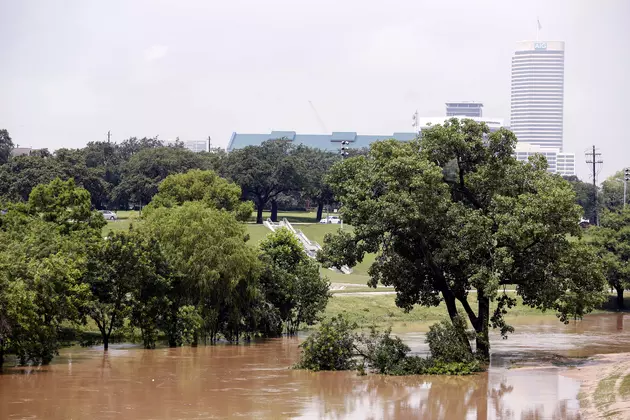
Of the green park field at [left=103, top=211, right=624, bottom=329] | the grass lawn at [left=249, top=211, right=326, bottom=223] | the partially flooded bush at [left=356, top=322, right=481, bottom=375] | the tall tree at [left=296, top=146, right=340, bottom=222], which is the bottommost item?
the partially flooded bush at [left=356, top=322, right=481, bottom=375]

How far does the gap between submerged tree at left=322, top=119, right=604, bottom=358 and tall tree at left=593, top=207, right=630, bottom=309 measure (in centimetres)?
2525

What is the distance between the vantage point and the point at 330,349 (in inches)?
1373

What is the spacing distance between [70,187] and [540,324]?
2933 cm

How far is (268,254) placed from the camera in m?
49.2

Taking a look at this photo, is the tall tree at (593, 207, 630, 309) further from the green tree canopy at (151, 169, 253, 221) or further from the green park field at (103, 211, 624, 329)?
the green tree canopy at (151, 169, 253, 221)

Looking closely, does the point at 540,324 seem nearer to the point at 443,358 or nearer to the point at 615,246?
the point at 615,246

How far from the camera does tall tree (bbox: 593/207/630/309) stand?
60162mm

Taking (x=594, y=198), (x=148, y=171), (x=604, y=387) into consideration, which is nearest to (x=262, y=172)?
(x=148, y=171)

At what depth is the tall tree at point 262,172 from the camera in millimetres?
100250

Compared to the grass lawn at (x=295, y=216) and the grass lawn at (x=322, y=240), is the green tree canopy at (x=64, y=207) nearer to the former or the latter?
the grass lawn at (x=322, y=240)

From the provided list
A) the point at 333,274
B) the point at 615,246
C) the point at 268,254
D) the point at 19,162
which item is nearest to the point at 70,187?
the point at 268,254

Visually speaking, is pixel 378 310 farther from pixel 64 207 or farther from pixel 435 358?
pixel 435 358

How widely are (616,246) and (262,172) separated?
1853 inches

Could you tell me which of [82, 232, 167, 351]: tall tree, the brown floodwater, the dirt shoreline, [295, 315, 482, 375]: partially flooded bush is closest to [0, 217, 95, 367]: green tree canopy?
[82, 232, 167, 351]: tall tree
